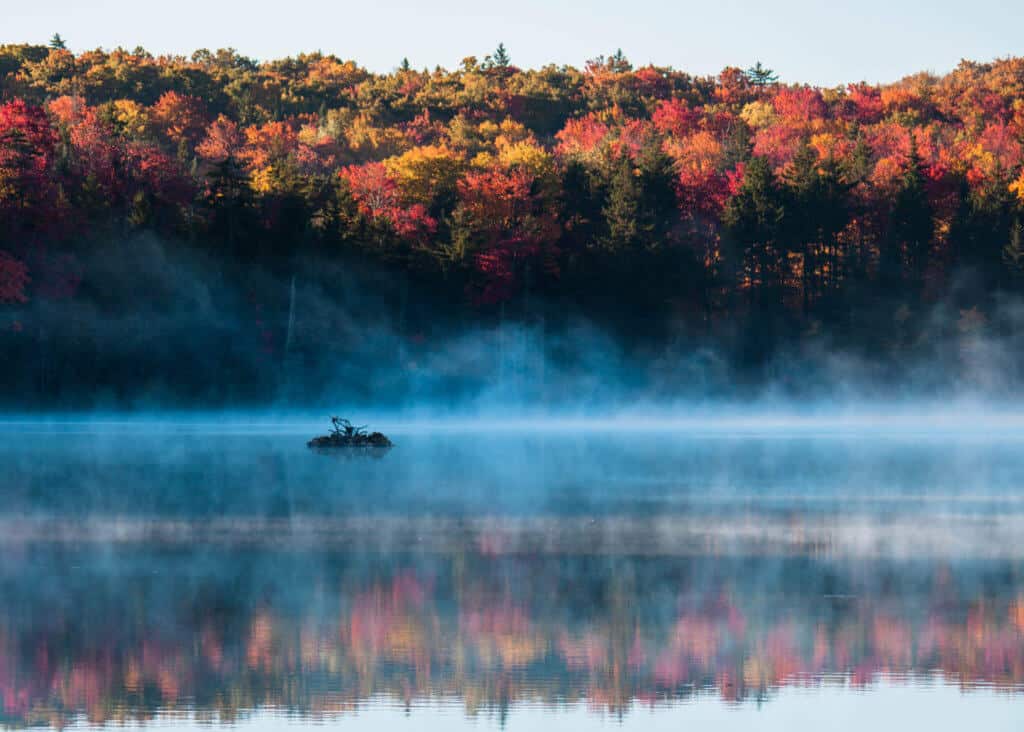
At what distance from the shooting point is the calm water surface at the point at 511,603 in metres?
10.8

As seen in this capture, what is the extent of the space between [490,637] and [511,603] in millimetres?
1659

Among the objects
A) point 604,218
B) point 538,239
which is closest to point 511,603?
point 538,239

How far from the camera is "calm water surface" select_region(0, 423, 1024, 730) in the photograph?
1081 cm

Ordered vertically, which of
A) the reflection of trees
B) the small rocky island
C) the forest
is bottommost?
the reflection of trees

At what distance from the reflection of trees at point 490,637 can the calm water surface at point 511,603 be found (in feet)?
0.13

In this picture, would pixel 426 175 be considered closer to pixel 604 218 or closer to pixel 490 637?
pixel 604 218

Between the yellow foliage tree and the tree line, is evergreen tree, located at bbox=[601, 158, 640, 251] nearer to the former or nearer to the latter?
the tree line

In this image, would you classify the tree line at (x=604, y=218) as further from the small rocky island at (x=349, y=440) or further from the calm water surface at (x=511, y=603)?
the calm water surface at (x=511, y=603)

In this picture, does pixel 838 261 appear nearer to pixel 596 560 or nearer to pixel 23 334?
pixel 23 334

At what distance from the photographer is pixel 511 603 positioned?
1460 cm

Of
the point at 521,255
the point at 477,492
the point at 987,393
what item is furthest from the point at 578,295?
the point at 477,492

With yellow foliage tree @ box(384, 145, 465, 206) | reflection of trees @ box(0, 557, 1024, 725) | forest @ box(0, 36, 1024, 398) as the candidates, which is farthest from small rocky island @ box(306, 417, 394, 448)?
yellow foliage tree @ box(384, 145, 465, 206)

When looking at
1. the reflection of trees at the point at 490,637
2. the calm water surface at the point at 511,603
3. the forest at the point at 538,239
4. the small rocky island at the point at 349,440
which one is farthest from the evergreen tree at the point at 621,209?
the reflection of trees at the point at 490,637

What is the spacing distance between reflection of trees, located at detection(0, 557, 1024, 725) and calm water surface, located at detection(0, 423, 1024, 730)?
0.13 feet
